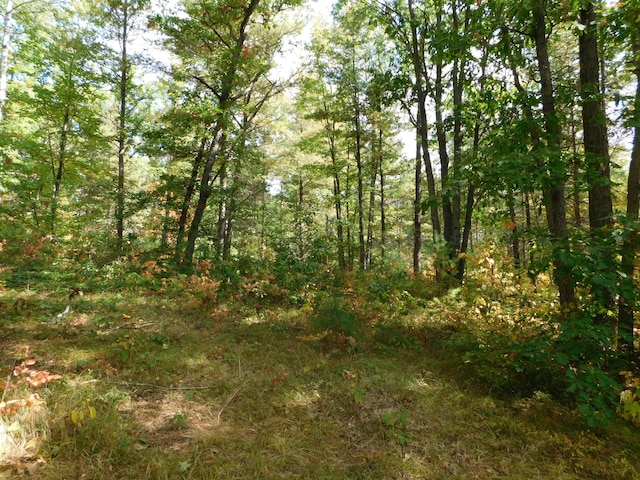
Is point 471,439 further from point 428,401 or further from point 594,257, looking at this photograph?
point 594,257

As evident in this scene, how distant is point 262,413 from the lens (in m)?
3.70

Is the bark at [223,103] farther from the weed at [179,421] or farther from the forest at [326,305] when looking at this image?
the weed at [179,421]

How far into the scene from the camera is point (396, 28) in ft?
30.5

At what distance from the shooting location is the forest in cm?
305

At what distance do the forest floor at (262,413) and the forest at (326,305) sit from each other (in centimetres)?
3

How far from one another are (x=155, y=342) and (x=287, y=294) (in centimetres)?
337

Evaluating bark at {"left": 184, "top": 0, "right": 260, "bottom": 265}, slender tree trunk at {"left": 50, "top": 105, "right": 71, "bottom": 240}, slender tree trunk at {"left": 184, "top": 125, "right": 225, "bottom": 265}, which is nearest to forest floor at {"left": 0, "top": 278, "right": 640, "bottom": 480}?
slender tree trunk at {"left": 184, "top": 125, "right": 225, "bottom": 265}

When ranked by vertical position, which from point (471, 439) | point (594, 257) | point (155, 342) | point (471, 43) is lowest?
point (471, 439)

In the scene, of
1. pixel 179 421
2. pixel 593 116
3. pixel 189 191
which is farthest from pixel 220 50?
pixel 179 421

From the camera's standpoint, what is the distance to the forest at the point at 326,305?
120 inches

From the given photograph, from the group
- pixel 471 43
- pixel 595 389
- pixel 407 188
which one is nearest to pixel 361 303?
pixel 595 389

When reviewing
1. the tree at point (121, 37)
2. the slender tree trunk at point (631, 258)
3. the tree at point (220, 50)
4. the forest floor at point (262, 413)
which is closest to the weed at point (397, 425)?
the forest floor at point (262, 413)

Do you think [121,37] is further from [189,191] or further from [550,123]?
[550,123]

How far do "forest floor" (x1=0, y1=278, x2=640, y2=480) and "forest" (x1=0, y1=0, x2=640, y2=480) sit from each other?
0.03 meters
